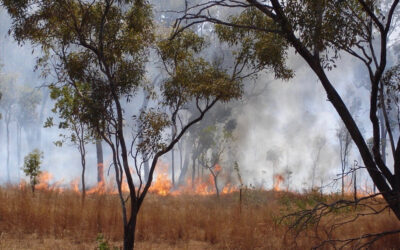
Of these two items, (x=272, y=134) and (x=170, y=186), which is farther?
(x=272, y=134)

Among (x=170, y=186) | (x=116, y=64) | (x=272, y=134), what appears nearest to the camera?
(x=116, y=64)

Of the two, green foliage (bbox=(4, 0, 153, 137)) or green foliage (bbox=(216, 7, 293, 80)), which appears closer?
green foliage (bbox=(4, 0, 153, 137))

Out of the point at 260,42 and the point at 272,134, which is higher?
the point at 272,134

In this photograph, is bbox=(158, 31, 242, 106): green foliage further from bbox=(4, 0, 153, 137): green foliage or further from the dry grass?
the dry grass

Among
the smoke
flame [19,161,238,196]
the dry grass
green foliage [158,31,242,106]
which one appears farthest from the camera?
the smoke

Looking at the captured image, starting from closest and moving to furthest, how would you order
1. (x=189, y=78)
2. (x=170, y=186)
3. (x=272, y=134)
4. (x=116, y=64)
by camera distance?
(x=189, y=78) < (x=116, y=64) < (x=170, y=186) < (x=272, y=134)

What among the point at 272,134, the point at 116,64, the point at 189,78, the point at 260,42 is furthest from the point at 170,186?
the point at 272,134

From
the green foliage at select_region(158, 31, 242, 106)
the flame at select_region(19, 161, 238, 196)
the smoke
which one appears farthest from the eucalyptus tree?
the smoke

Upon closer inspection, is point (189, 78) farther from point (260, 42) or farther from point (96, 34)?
point (96, 34)

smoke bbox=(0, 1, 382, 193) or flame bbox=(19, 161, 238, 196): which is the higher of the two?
smoke bbox=(0, 1, 382, 193)

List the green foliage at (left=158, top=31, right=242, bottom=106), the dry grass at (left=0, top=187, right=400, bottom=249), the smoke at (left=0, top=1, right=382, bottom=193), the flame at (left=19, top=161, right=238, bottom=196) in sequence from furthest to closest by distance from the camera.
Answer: the smoke at (left=0, top=1, right=382, bottom=193), the flame at (left=19, top=161, right=238, bottom=196), the dry grass at (left=0, top=187, right=400, bottom=249), the green foliage at (left=158, top=31, right=242, bottom=106)

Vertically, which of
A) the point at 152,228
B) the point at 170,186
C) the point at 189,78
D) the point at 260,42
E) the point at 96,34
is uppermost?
the point at 96,34

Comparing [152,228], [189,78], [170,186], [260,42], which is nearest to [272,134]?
[170,186]

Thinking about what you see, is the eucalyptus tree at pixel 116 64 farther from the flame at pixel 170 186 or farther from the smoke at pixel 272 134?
the smoke at pixel 272 134
